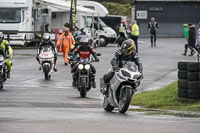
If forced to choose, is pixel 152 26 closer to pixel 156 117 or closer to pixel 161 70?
pixel 161 70

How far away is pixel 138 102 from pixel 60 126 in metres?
6.61

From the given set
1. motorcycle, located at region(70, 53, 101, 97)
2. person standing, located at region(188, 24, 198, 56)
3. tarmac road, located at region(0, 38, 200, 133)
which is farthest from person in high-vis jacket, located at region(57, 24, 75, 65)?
motorcycle, located at region(70, 53, 101, 97)

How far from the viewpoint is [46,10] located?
42.5 meters

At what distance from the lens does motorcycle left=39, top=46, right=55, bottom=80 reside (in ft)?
73.8

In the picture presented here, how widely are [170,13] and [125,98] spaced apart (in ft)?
181

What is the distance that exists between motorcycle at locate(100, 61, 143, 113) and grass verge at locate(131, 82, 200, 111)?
1723mm

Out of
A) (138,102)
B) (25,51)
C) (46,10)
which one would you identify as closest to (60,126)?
(138,102)

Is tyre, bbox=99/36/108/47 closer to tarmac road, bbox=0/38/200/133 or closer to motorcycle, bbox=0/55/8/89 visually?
tarmac road, bbox=0/38/200/133

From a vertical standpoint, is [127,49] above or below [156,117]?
above

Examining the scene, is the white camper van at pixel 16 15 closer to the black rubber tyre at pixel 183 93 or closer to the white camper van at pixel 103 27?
the white camper van at pixel 103 27

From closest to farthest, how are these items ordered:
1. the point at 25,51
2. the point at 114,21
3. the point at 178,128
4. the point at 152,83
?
the point at 178,128 < the point at 152,83 < the point at 25,51 < the point at 114,21

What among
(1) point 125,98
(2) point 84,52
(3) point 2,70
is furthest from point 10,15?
(1) point 125,98

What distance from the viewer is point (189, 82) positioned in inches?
603

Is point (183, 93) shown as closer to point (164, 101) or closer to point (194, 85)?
point (194, 85)
